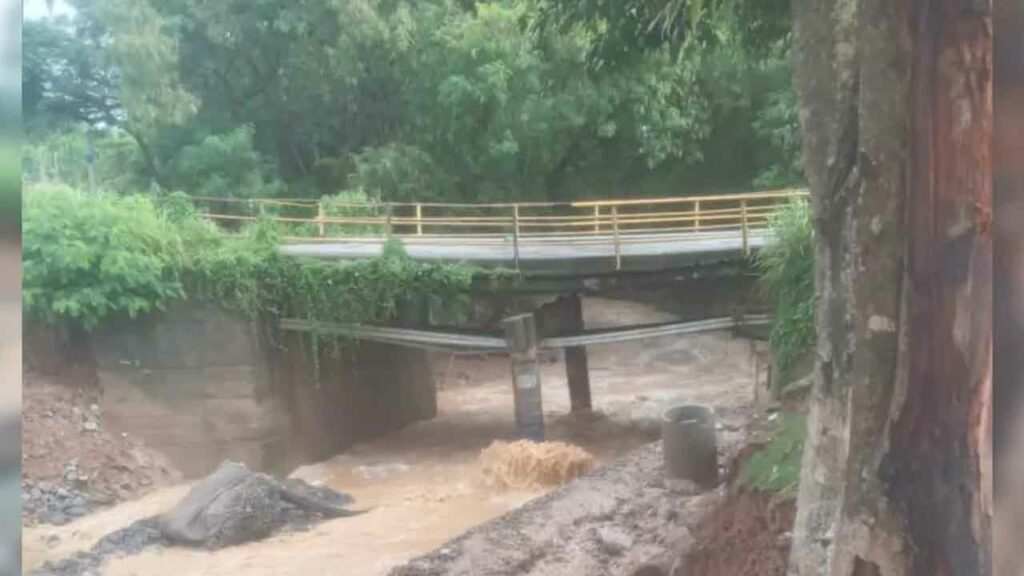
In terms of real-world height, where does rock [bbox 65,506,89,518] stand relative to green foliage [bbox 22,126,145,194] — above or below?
below

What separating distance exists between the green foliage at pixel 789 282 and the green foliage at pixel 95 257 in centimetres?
104

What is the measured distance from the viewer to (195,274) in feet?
6.56

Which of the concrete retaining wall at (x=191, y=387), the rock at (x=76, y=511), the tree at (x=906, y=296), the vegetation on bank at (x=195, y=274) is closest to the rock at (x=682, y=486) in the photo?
the tree at (x=906, y=296)

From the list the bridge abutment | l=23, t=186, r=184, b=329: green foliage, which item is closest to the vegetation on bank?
l=23, t=186, r=184, b=329: green foliage

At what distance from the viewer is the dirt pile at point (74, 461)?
6.15ft

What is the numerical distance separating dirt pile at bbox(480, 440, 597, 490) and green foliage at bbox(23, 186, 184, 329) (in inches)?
25.2

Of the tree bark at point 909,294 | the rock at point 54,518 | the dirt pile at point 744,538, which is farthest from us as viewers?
the rock at point 54,518

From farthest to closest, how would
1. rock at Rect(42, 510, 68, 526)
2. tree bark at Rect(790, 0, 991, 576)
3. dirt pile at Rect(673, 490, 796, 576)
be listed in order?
rock at Rect(42, 510, 68, 526) → dirt pile at Rect(673, 490, 796, 576) → tree bark at Rect(790, 0, 991, 576)

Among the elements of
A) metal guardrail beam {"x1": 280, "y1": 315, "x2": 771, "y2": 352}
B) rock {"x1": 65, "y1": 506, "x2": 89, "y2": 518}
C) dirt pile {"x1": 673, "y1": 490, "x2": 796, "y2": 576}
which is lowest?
dirt pile {"x1": 673, "y1": 490, "x2": 796, "y2": 576}

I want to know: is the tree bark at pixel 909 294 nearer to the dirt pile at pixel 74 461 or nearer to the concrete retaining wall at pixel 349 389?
the concrete retaining wall at pixel 349 389

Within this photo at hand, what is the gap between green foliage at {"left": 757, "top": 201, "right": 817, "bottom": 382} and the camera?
1.81 meters

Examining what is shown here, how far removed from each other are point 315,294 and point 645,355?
23.9 inches

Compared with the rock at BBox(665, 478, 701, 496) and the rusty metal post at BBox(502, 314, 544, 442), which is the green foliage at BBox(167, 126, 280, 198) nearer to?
the rusty metal post at BBox(502, 314, 544, 442)

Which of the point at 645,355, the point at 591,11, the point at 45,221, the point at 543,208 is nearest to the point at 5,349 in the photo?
the point at 45,221
